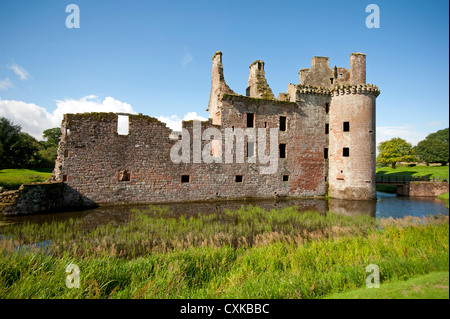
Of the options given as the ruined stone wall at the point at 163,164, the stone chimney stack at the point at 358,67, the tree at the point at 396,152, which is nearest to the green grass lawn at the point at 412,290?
the ruined stone wall at the point at 163,164

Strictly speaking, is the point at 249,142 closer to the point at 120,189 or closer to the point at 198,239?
the point at 120,189

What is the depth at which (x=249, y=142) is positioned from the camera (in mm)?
21281

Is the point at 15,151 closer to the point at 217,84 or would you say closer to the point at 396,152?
the point at 217,84

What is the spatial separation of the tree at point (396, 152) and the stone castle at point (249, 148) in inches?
937

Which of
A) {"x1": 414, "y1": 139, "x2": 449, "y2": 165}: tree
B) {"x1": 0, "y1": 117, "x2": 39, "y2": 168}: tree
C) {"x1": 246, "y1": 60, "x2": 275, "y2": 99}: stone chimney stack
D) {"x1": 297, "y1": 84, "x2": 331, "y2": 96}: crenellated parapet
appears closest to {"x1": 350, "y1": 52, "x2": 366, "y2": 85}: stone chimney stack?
{"x1": 297, "y1": 84, "x2": 331, "y2": 96}: crenellated parapet

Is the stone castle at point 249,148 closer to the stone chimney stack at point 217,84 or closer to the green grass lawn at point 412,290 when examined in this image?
the stone chimney stack at point 217,84

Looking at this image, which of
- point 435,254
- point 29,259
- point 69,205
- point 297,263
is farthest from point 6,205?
point 435,254

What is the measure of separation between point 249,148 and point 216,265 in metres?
15.8

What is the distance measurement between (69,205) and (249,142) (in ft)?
45.8

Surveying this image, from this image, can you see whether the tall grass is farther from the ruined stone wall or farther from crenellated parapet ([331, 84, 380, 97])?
crenellated parapet ([331, 84, 380, 97])

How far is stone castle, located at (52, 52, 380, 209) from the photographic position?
16.8 meters

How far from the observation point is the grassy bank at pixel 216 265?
4.95m

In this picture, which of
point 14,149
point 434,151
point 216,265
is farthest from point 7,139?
point 434,151

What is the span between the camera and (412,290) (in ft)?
13.2
